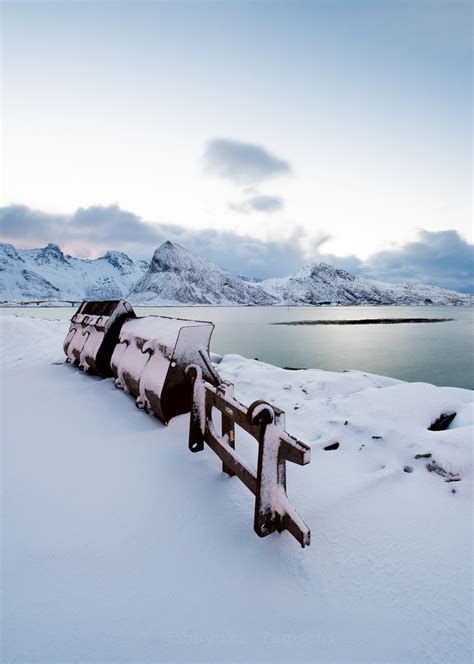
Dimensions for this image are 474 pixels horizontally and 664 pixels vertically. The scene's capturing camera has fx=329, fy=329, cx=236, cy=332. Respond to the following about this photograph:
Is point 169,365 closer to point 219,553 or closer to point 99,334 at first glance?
point 219,553

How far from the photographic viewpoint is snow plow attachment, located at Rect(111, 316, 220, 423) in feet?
14.8

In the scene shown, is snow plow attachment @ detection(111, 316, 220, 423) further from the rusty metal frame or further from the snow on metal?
the rusty metal frame

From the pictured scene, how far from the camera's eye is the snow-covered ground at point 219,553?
6.40 feet

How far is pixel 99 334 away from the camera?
7.38 m

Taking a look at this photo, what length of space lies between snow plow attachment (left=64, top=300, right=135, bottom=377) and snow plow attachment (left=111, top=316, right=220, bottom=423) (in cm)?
191

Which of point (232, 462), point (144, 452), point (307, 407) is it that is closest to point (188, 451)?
point (144, 452)

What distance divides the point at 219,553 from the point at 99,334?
19.3ft

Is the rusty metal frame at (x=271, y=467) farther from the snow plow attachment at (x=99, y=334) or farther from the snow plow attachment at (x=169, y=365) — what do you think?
the snow plow attachment at (x=99, y=334)

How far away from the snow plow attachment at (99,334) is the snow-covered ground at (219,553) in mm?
2479

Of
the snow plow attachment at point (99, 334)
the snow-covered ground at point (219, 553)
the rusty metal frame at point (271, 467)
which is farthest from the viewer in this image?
the snow plow attachment at point (99, 334)

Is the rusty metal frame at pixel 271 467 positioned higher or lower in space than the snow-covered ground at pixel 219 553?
higher

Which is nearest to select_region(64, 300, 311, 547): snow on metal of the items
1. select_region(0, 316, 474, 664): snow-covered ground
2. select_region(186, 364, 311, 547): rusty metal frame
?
select_region(186, 364, 311, 547): rusty metal frame

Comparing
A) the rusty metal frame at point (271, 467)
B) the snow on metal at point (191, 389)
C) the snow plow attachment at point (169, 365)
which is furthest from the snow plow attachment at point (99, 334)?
the rusty metal frame at point (271, 467)

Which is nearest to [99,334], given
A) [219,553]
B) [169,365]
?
[169,365]
